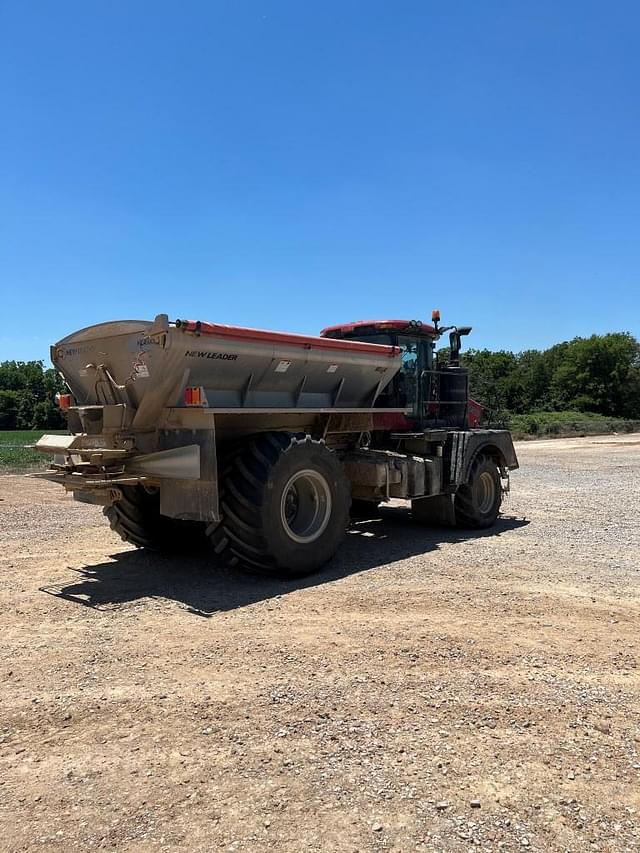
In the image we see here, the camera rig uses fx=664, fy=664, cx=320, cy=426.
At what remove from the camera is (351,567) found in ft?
24.5

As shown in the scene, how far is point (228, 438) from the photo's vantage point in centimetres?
732

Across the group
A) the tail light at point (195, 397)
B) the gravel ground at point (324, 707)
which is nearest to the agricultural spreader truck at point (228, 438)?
the tail light at point (195, 397)

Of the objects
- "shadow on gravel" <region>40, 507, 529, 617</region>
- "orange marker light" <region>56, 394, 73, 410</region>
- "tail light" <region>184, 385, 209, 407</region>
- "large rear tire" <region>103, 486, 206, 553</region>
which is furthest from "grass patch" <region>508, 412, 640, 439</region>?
"tail light" <region>184, 385, 209, 407</region>

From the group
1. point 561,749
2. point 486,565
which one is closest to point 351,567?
point 486,565

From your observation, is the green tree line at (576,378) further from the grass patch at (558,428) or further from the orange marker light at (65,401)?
the orange marker light at (65,401)

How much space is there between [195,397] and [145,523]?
2478 millimetres

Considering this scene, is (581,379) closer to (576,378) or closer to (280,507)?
(576,378)

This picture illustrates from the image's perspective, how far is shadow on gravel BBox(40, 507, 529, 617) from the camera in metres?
6.26

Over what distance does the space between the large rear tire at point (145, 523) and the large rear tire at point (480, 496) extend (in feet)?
13.2

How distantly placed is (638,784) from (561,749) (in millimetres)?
403

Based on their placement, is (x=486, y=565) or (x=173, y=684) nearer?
(x=173, y=684)

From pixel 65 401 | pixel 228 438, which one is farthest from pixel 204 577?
pixel 65 401

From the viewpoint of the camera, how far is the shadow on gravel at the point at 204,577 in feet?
20.5

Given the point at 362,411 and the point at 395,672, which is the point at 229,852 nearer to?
the point at 395,672
